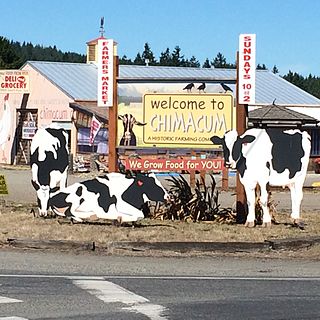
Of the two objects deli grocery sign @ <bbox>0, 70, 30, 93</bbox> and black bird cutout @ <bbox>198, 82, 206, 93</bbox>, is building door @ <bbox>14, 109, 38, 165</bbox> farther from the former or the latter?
black bird cutout @ <bbox>198, 82, 206, 93</bbox>

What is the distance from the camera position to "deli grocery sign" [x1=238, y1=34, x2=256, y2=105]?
18.2 metres

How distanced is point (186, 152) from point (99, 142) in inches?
920

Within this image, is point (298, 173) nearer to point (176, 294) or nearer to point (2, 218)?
point (2, 218)

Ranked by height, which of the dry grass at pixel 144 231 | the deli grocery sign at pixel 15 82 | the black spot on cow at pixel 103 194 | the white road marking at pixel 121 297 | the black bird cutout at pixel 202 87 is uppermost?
the deli grocery sign at pixel 15 82

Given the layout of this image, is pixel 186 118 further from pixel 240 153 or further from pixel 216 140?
pixel 240 153

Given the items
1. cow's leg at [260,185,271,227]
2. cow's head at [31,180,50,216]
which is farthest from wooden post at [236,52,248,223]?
cow's head at [31,180,50,216]

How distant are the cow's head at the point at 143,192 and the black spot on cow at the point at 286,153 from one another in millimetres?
2481

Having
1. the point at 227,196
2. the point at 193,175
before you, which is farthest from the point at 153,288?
the point at 227,196

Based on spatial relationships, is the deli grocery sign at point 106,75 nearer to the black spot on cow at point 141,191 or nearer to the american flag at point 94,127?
the black spot on cow at point 141,191

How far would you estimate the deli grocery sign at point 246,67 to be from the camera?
59.6 feet

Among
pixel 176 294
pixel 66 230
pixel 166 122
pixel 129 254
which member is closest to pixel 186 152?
pixel 166 122

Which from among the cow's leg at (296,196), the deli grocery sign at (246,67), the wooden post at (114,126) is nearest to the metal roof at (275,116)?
the wooden post at (114,126)

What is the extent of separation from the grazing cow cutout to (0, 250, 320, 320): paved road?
5646mm

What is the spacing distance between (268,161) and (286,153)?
444 millimetres
